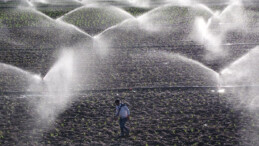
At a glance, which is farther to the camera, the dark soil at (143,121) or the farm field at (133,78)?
the farm field at (133,78)

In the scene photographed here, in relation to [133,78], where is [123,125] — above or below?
below

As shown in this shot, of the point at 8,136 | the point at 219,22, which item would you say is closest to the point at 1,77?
the point at 8,136

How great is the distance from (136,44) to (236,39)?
6.95 m

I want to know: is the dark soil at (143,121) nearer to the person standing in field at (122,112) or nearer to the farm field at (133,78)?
the farm field at (133,78)

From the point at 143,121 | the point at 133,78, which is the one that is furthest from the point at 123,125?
the point at 133,78

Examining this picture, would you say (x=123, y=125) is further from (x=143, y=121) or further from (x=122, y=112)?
(x=143, y=121)

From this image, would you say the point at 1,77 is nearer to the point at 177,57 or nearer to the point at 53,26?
the point at 177,57

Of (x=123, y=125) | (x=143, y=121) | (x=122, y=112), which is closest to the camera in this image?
(x=122, y=112)

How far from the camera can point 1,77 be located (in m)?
→ 20.4

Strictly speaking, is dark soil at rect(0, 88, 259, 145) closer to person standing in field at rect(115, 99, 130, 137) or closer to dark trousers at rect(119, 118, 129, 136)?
dark trousers at rect(119, 118, 129, 136)

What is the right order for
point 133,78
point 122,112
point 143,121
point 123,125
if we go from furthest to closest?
point 133,78 < point 143,121 < point 123,125 < point 122,112

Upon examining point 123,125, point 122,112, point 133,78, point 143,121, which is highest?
point 133,78

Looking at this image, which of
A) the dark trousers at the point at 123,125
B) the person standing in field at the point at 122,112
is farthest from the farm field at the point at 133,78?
the person standing in field at the point at 122,112

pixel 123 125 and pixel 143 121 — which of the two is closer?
pixel 123 125
